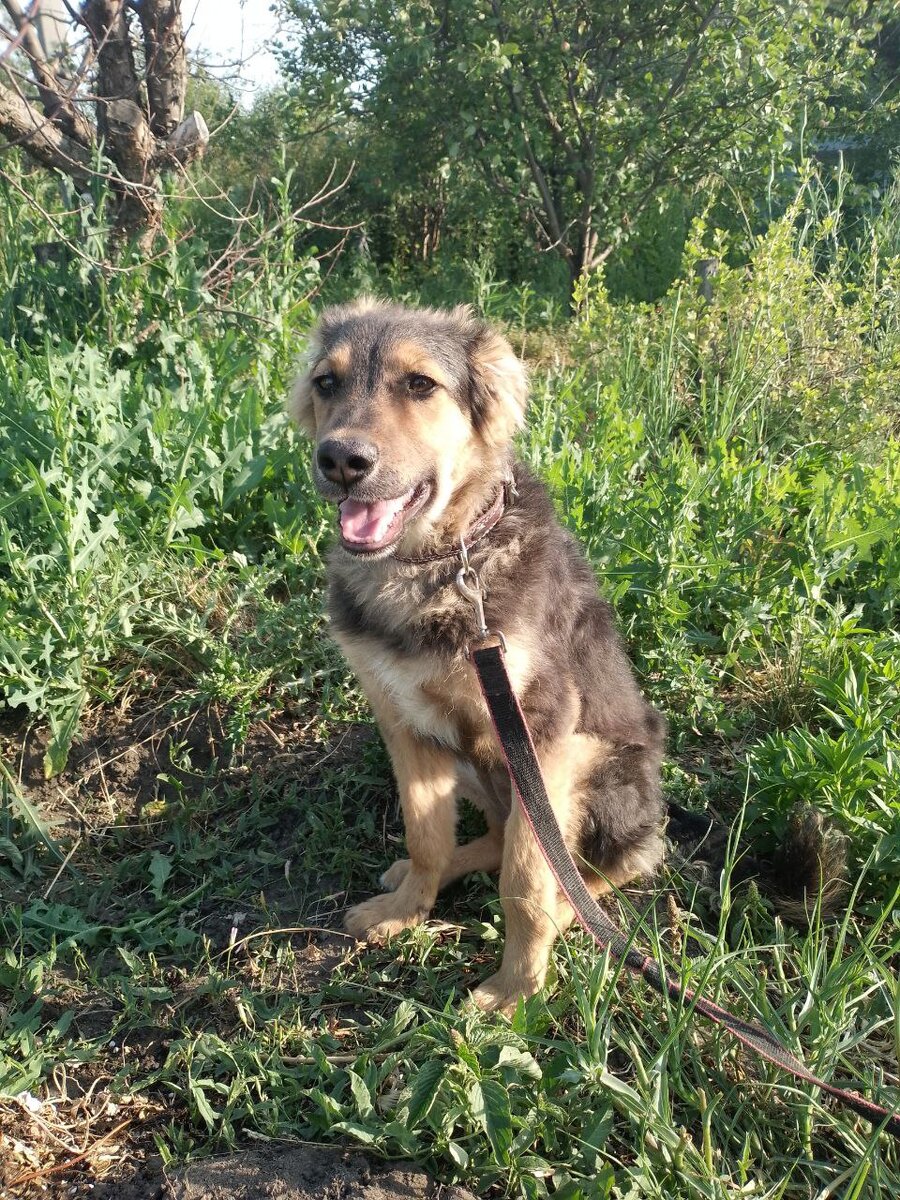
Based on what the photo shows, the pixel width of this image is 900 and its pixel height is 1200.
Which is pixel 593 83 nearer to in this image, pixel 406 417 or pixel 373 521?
pixel 406 417

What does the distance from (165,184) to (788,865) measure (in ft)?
16.5

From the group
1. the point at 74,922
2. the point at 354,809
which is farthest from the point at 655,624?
the point at 74,922

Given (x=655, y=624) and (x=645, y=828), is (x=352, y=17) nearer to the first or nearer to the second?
(x=655, y=624)

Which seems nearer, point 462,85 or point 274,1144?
point 274,1144

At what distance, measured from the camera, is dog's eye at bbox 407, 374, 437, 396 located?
2617 millimetres

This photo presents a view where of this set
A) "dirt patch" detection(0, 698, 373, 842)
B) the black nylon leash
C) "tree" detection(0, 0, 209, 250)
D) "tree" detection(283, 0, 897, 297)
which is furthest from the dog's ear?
"tree" detection(283, 0, 897, 297)

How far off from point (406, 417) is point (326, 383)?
333mm

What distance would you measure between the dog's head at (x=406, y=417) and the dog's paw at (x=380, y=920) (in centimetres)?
115

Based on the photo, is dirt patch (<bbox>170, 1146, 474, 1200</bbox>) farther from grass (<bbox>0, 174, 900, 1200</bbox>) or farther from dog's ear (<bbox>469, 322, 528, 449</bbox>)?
dog's ear (<bbox>469, 322, 528, 449</bbox>)

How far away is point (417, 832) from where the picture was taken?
8.80 feet

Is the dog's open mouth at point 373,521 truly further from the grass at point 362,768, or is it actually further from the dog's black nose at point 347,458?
the grass at point 362,768

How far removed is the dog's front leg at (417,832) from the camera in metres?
2.66

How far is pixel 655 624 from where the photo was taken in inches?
137

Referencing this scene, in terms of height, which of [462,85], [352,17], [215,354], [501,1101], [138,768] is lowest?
[501,1101]
